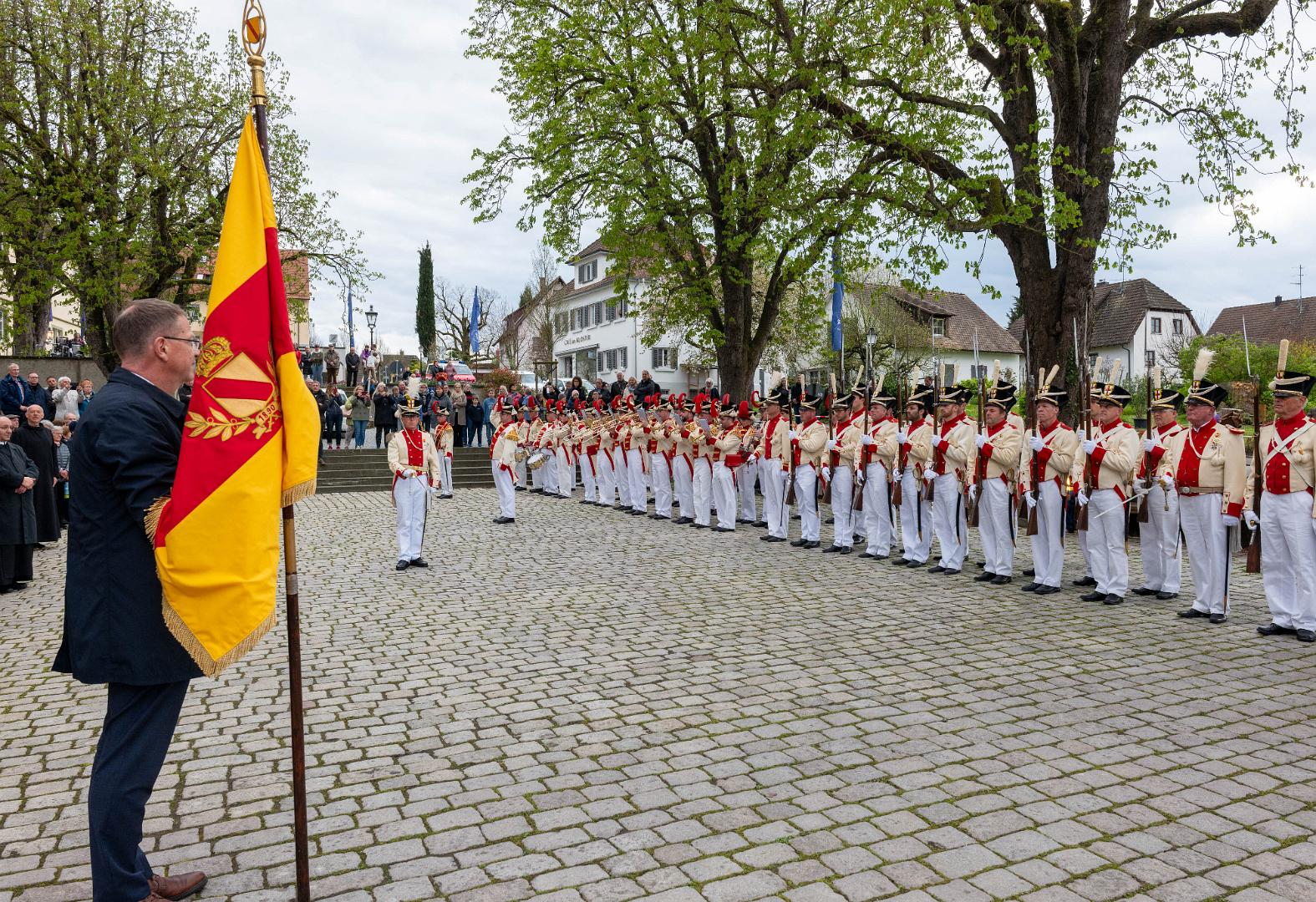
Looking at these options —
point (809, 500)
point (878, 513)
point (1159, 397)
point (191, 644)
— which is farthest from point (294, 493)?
point (809, 500)

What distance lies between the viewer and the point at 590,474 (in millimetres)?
20859

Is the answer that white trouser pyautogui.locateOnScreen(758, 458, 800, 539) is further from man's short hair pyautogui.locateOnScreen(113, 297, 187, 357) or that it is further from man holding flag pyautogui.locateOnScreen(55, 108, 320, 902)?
man's short hair pyautogui.locateOnScreen(113, 297, 187, 357)

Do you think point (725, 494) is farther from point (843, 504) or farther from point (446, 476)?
point (446, 476)

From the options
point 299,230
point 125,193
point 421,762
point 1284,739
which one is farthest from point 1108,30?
point 125,193

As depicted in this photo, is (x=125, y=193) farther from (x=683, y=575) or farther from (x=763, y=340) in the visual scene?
(x=683, y=575)

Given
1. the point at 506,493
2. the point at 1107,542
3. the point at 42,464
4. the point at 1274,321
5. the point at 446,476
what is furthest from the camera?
the point at 1274,321

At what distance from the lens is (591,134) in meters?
20.5

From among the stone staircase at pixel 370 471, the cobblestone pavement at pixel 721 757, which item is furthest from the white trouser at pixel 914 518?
the stone staircase at pixel 370 471

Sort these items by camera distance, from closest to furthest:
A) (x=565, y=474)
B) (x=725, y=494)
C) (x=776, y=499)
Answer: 1. (x=776, y=499)
2. (x=725, y=494)
3. (x=565, y=474)

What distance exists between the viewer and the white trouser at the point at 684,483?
1720 centimetres

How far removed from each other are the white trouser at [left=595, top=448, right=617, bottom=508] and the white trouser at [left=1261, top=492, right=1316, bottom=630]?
1338 cm

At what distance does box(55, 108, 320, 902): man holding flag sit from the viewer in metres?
3.34

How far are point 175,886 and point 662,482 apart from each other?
1449 cm

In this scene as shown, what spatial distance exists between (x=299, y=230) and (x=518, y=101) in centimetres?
947
